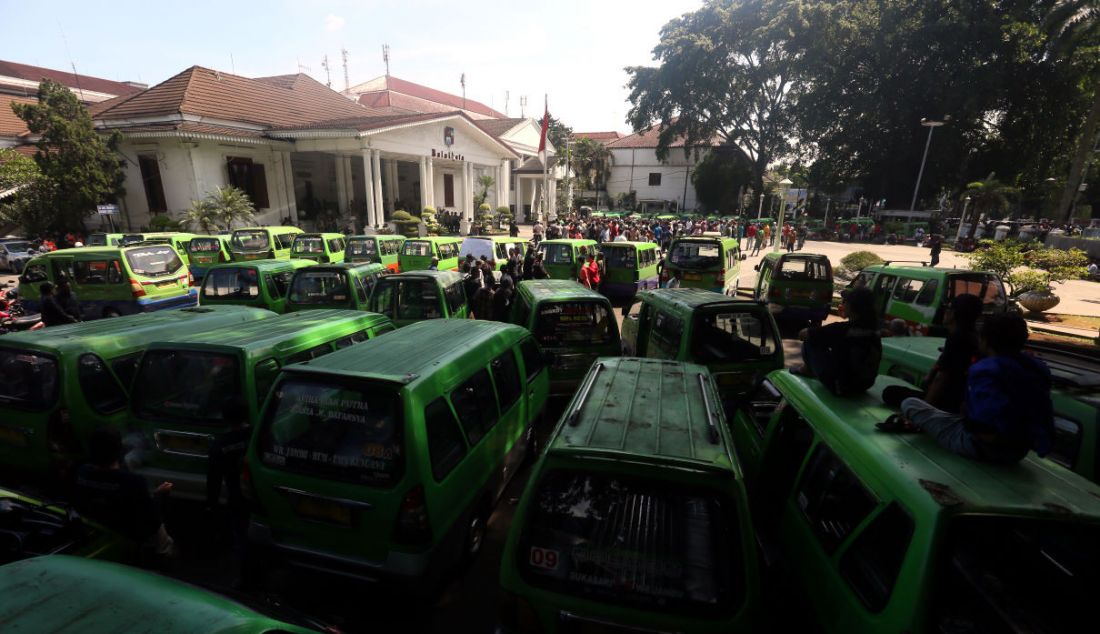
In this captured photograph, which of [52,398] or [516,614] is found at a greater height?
[52,398]

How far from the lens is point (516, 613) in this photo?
2414mm

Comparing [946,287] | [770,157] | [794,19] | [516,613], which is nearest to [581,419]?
[516,613]

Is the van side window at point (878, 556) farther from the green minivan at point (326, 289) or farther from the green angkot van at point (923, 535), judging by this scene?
the green minivan at point (326, 289)

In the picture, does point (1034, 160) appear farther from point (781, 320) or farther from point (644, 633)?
point (644, 633)

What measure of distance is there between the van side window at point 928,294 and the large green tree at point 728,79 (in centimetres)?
3835

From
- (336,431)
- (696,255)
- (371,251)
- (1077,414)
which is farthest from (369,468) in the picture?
(371,251)

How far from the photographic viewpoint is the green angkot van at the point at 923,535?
1.97 m

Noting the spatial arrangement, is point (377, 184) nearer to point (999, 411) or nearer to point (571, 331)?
point (571, 331)

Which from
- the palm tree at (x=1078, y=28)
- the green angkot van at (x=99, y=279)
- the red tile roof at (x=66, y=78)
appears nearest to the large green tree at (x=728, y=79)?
the palm tree at (x=1078, y=28)

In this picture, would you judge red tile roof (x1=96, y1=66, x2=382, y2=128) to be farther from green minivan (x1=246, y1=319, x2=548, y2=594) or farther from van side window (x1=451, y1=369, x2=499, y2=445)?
van side window (x1=451, y1=369, x2=499, y2=445)

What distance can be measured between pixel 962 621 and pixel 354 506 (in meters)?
3.43

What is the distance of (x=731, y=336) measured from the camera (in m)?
5.93

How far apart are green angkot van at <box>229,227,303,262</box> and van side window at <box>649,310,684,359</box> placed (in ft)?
47.5

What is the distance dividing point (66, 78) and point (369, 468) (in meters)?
68.7
